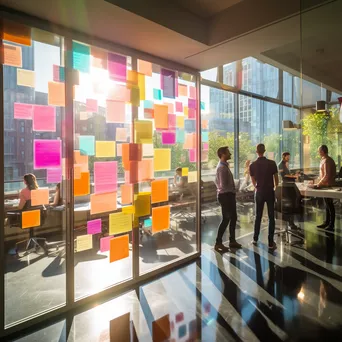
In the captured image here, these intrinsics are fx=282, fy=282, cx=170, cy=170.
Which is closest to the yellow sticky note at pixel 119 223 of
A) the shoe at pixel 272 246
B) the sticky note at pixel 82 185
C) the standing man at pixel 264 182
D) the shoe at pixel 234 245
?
the sticky note at pixel 82 185

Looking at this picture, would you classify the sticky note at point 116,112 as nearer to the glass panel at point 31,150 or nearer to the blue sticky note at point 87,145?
the blue sticky note at point 87,145

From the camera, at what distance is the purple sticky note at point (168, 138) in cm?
379

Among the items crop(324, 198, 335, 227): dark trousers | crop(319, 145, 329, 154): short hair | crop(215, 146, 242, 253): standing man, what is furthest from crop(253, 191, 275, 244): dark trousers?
crop(324, 198, 335, 227): dark trousers

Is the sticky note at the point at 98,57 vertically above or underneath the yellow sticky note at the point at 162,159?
above

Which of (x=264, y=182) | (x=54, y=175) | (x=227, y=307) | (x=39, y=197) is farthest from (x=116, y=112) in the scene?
(x=264, y=182)

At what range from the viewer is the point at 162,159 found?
12.3ft

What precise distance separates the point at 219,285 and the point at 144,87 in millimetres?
2548

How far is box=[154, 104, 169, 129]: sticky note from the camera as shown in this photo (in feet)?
12.1

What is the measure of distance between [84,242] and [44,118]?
1355mm

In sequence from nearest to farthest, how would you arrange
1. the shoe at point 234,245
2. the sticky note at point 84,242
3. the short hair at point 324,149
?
the sticky note at point 84,242 → the shoe at point 234,245 → the short hair at point 324,149

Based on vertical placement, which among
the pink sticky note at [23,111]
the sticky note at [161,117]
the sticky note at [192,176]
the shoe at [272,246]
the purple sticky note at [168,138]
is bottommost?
the shoe at [272,246]

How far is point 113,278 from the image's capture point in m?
3.41

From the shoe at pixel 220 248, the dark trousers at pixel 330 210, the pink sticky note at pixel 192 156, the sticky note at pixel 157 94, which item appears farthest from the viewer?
the dark trousers at pixel 330 210

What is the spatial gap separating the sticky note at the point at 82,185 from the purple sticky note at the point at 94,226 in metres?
0.33
